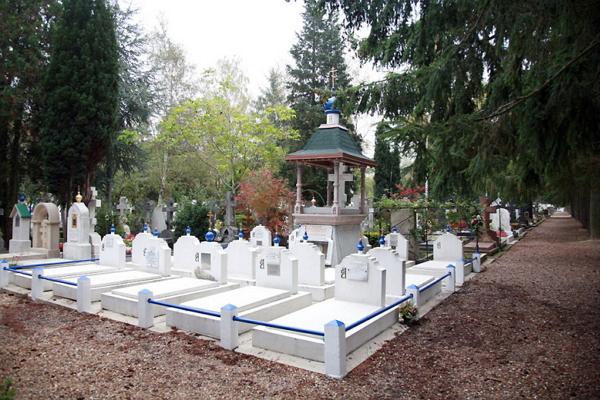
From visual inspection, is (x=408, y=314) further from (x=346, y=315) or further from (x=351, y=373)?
(x=351, y=373)

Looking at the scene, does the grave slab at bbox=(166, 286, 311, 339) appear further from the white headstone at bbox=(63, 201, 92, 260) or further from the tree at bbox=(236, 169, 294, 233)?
the tree at bbox=(236, 169, 294, 233)

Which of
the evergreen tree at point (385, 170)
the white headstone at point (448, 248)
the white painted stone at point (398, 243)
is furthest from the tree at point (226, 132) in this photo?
the white headstone at point (448, 248)

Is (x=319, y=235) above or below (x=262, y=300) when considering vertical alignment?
above

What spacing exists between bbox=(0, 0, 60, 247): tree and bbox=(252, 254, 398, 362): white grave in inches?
565

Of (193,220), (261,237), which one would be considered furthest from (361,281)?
(193,220)

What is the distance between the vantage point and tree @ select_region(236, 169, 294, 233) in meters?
18.3

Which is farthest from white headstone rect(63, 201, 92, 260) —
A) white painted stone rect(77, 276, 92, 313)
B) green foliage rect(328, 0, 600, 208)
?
green foliage rect(328, 0, 600, 208)

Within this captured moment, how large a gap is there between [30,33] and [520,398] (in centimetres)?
1950

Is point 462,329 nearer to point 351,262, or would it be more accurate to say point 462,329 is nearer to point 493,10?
point 351,262

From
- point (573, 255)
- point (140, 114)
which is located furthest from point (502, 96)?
point (140, 114)

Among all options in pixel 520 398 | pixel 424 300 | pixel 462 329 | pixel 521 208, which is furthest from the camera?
pixel 521 208

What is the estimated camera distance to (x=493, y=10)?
5.50m

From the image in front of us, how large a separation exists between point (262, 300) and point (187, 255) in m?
3.63

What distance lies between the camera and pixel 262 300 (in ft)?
23.1
